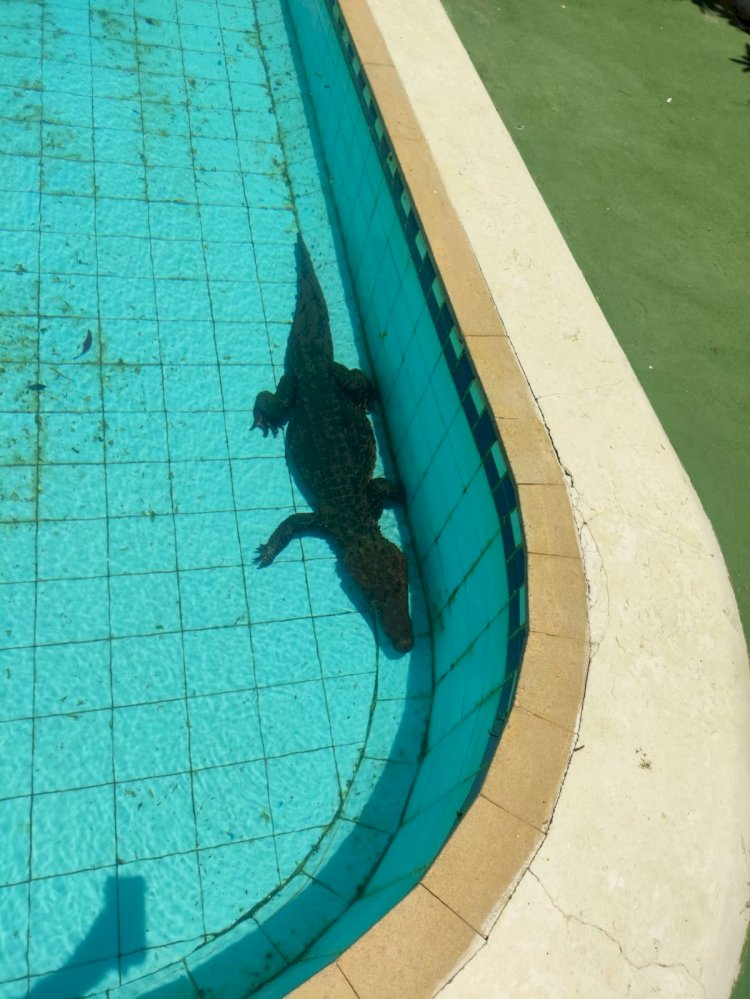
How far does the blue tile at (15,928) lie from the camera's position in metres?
3.31

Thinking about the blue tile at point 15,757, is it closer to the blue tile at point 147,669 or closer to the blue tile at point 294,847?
the blue tile at point 147,669

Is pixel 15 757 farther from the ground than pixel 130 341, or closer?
closer

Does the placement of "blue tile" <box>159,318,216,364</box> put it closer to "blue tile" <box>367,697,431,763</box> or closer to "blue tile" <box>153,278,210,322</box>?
"blue tile" <box>153,278,210,322</box>

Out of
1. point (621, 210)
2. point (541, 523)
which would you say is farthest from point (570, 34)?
point (541, 523)

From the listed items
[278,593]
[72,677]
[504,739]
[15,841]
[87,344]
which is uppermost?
[504,739]

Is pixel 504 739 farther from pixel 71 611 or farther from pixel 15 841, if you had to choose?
pixel 71 611

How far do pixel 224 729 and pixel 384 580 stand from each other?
131 centimetres

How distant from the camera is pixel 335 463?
15.5 feet

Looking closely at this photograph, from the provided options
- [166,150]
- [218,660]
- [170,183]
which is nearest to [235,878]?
[218,660]

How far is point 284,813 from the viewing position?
3.90 metres

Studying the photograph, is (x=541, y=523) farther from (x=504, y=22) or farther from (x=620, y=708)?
(x=504, y=22)

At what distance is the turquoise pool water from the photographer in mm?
3621

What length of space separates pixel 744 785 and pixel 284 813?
234 centimetres

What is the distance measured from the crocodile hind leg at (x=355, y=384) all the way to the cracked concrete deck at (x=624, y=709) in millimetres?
1297
